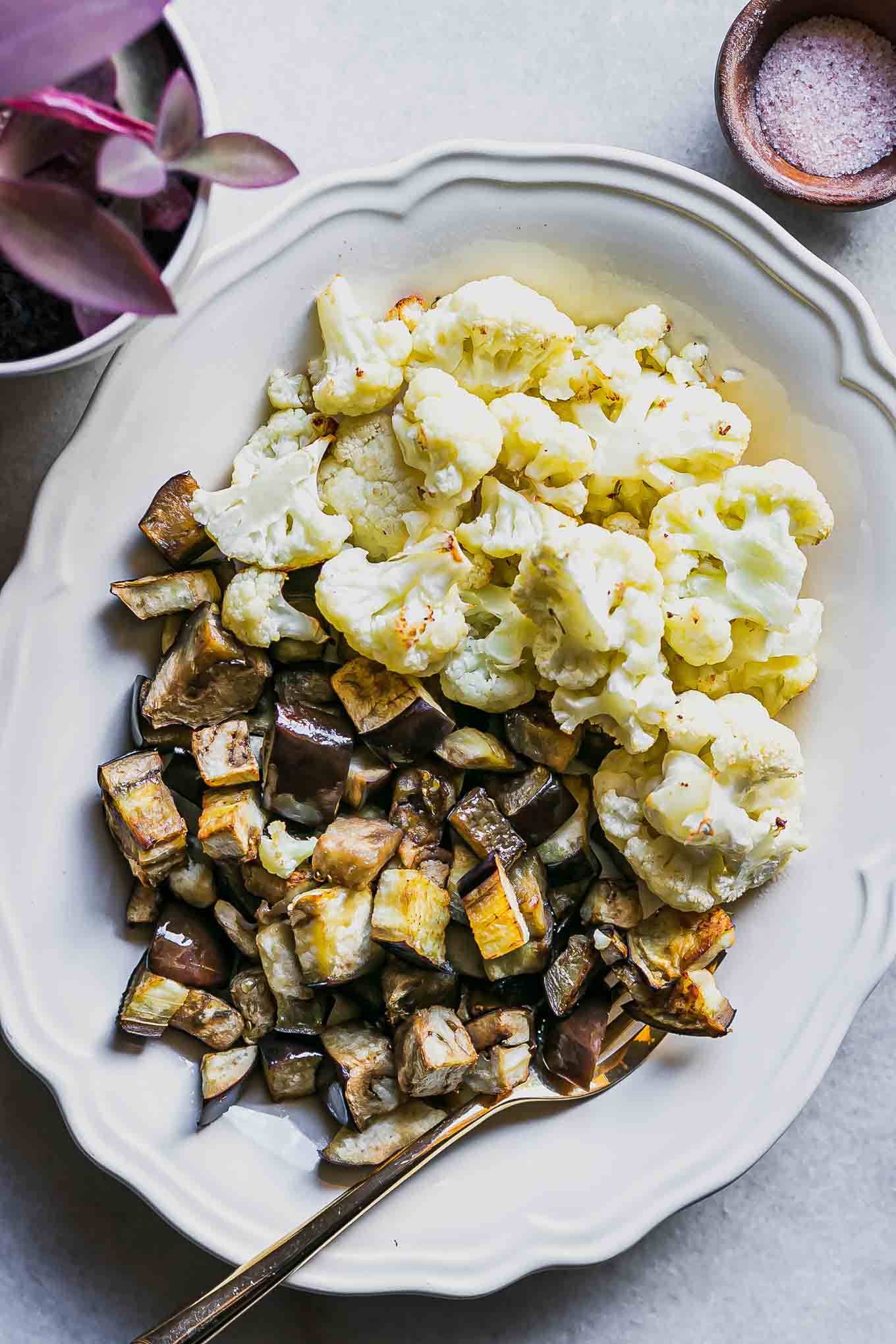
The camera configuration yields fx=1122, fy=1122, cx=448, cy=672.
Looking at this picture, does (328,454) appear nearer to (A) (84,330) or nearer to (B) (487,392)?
(B) (487,392)

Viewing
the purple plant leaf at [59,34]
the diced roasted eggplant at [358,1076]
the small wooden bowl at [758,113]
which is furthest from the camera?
the small wooden bowl at [758,113]

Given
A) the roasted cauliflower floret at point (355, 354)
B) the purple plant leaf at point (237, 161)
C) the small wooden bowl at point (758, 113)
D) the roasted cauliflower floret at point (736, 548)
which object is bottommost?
the roasted cauliflower floret at point (355, 354)

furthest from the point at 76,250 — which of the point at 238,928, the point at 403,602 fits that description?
the point at 238,928

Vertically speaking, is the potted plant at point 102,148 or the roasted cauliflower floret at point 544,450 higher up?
the potted plant at point 102,148

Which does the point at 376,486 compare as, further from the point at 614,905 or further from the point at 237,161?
the point at 614,905

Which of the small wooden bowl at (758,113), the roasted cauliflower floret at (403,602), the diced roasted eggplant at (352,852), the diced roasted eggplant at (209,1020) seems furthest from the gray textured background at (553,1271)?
the diced roasted eggplant at (352,852)

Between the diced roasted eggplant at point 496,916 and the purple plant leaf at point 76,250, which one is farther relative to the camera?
the diced roasted eggplant at point 496,916

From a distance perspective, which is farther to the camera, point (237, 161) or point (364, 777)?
point (364, 777)

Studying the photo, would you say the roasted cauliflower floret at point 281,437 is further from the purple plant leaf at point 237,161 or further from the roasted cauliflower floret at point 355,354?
the purple plant leaf at point 237,161
